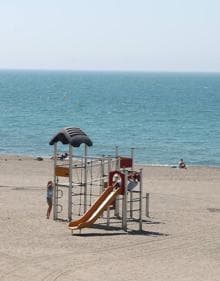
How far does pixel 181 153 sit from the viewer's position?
185 ft

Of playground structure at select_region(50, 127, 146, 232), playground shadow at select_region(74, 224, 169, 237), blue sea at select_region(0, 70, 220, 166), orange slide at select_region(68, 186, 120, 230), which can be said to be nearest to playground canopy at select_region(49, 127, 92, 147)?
playground structure at select_region(50, 127, 146, 232)

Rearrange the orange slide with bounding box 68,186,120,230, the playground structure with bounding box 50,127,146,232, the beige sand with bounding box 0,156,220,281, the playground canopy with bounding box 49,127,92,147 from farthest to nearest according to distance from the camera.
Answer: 1. the playground canopy with bounding box 49,127,92,147
2. the playground structure with bounding box 50,127,146,232
3. the orange slide with bounding box 68,186,120,230
4. the beige sand with bounding box 0,156,220,281

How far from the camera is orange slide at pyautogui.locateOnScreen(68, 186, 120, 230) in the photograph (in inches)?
898

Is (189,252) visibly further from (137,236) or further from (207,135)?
(207,135)

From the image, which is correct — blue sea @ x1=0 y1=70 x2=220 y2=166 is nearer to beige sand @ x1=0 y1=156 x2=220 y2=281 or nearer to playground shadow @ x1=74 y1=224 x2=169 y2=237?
beige sand @ x1=0 y1=156 x2=220 y2=281

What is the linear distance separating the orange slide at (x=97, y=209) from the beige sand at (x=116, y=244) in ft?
0.92

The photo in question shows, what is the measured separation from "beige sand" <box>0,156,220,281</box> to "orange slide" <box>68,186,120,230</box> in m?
0.28

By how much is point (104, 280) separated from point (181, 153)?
1558 inches

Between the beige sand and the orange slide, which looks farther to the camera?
the orange slide

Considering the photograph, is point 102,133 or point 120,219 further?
point 102,133

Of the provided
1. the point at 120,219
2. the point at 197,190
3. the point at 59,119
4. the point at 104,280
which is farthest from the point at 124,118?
the point at 104,280

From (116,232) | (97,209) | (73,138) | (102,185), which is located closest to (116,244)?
(116,232)

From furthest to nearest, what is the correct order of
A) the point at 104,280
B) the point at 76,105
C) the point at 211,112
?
1. the point at 76,105
2. the point at 211,112
3. the point at 104,280

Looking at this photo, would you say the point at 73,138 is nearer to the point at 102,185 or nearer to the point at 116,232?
the point at 102,185
